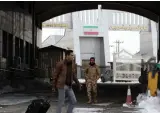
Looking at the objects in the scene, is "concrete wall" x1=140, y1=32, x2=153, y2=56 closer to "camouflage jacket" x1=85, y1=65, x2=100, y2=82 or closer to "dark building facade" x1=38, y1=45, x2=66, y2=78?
"dark building facade" x1=38, y1=45, x2=66, y2=78

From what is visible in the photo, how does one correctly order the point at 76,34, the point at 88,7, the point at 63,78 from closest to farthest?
the point at 63,78, the point at 88,7, the point at 76,34

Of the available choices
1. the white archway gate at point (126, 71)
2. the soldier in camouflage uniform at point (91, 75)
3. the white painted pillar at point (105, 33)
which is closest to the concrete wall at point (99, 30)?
the white painted pillar at point (105, 33)

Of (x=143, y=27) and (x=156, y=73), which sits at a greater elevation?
(x=143, y=27)

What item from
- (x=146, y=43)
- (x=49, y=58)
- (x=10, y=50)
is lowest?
(x=49, y=58)

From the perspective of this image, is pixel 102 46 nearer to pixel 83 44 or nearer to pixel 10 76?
pixel 83 44

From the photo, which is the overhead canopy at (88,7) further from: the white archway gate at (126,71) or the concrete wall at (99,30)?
the concrete wall at (99,30)

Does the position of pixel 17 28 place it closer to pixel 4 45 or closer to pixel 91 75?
pixel 4 45

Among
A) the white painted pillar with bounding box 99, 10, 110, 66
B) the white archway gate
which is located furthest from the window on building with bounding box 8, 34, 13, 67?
the white painted pillar with bounding box 99, 10, 110, 66

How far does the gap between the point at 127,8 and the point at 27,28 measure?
1403 centimetres

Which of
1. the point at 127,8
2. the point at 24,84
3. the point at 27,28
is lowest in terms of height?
the point at 24,84

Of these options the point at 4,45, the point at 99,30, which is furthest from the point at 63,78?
the point at 99,30

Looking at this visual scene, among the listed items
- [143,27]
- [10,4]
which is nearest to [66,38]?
[143,27]

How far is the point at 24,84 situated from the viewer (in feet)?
76.7

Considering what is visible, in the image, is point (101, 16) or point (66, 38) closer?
point (101, 16)
